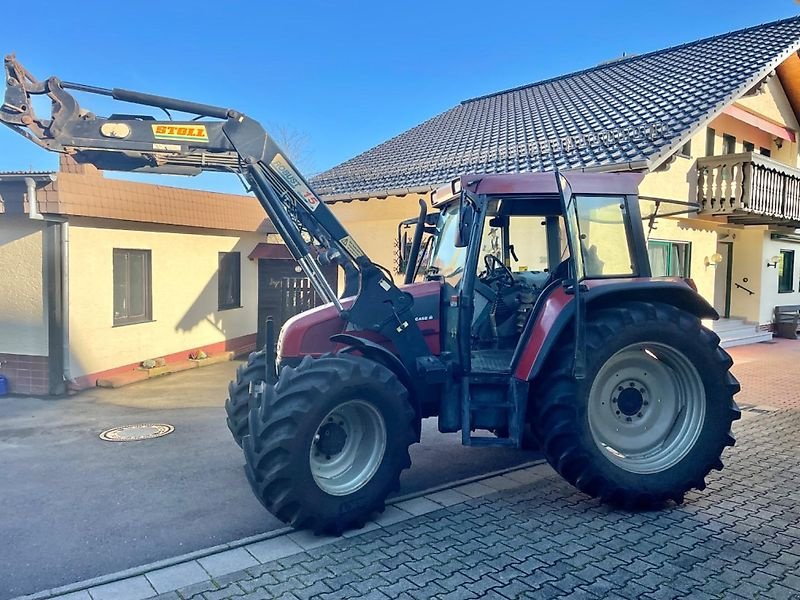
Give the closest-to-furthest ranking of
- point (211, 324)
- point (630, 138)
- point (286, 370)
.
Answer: point (286, 370)
point (630, 138)
point (211, 324)

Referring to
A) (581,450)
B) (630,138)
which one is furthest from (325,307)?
(630,138)

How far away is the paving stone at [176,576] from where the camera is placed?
3.25 metres

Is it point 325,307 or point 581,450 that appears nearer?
point 581,450

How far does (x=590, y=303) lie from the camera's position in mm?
4438

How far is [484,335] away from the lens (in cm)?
480

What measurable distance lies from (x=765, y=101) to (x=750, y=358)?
22.7 feet

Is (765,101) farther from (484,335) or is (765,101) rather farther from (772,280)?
(484,335)

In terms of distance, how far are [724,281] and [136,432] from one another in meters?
14.5

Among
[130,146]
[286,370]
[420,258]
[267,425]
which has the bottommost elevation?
→ [267,425]

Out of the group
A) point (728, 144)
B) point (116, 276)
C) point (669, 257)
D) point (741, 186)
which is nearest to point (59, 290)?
point (116, 276)

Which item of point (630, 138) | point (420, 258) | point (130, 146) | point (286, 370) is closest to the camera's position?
point (286, 370)

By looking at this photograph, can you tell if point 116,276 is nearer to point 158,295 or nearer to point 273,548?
point 158,295

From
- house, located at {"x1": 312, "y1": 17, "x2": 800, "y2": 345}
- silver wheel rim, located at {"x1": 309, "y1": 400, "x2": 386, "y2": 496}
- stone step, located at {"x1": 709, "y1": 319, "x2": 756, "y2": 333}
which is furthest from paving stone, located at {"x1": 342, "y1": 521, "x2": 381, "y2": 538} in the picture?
stone step, located at {"x1": 709, "y1": 319, "x2": 756, "y2": 333}

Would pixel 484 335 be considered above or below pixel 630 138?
below
